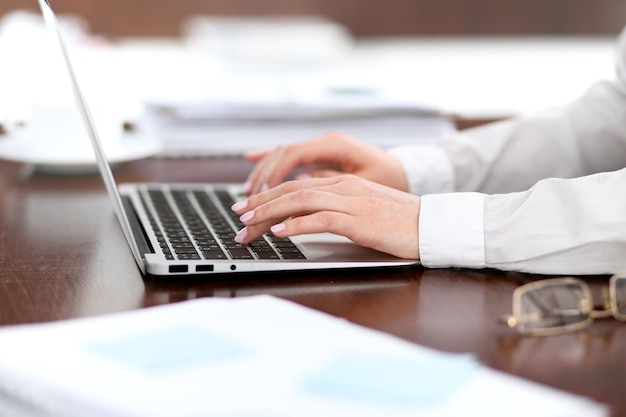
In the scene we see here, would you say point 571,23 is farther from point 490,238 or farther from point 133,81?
point 490,238

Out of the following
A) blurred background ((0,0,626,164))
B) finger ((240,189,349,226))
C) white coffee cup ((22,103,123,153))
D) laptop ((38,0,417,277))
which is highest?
blurred background ((0,0,626,164))

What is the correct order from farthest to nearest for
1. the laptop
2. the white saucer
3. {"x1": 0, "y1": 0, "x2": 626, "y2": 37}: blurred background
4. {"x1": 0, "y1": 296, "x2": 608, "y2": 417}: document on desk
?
{"x1": 0, "y1": 0, "x2": 626, "y2": 37}: blurred background < the white saucer < the laptop < {"x1": 0, "y1": 296, "x2": 608, "y2": 417}: document on desk

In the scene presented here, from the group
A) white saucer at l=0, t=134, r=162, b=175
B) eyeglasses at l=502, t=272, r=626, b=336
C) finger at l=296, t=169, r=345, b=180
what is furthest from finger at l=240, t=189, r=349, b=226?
white saucer at l=0, t=134, r=162, b=175

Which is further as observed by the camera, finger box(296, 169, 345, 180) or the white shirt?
finger box(296, 169, 345, 180)

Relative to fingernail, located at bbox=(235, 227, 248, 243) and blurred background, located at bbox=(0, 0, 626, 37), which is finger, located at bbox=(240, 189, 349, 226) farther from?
blurred background, located at bbox=(0, 0, 626, 37)

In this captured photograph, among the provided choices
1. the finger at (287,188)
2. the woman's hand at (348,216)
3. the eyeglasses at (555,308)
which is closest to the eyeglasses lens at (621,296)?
the eyeglasses at (555,308)

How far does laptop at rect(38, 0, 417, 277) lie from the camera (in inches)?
36.1

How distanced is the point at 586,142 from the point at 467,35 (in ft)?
9.15

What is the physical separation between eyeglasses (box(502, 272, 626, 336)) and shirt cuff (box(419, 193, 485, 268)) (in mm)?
157

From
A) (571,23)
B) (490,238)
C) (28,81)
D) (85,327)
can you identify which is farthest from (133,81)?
(571,23)

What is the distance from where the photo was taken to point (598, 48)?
168 inches

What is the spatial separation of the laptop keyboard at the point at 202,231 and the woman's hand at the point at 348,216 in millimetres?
23

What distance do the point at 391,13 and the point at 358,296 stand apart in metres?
3.32

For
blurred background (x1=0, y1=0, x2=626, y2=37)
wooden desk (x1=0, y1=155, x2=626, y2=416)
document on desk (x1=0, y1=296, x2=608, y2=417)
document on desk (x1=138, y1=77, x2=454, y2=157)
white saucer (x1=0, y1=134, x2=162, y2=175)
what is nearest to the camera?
document on desk (x1=0, y1=296, x2=608, y2=417)
